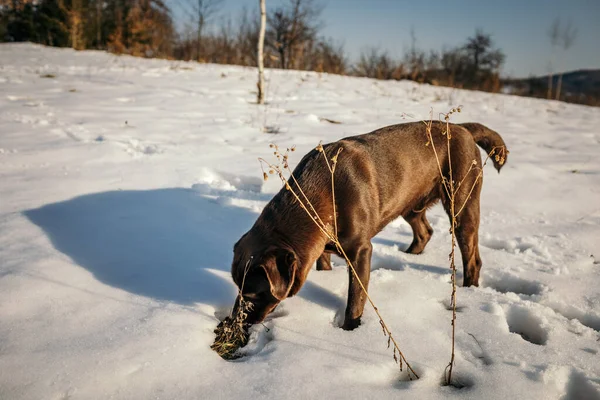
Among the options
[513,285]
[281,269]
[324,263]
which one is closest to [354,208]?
[281,269]

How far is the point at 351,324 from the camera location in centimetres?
222

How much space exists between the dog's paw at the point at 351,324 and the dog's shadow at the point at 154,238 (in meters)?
0.78

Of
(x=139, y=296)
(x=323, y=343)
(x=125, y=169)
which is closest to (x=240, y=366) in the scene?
(x=323, y=343)

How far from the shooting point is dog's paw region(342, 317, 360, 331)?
2219mm

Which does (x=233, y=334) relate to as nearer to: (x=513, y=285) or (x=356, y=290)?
(x=356, y=290)

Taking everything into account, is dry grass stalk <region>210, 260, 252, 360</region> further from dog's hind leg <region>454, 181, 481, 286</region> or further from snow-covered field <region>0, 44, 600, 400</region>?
dog's hind leg <region>454, 181, 481, 286</region>

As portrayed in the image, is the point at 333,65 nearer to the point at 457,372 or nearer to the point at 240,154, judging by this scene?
the point at 240,154

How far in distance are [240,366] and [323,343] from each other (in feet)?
1.53

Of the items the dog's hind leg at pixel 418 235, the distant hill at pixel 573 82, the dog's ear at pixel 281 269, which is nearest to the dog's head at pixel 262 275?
the dog's ear at pixel 281 269

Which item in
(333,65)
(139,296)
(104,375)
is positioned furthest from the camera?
(333,65)

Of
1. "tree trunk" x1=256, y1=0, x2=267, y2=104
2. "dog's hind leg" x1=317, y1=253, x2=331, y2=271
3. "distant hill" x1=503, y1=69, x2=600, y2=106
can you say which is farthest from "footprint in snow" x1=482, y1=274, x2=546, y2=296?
"distant hill" x1=503, y1=69, x2=600, y2=106

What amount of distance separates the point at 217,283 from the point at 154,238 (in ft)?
2.66

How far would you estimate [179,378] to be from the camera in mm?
1705

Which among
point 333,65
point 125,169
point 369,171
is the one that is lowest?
point 125,169
